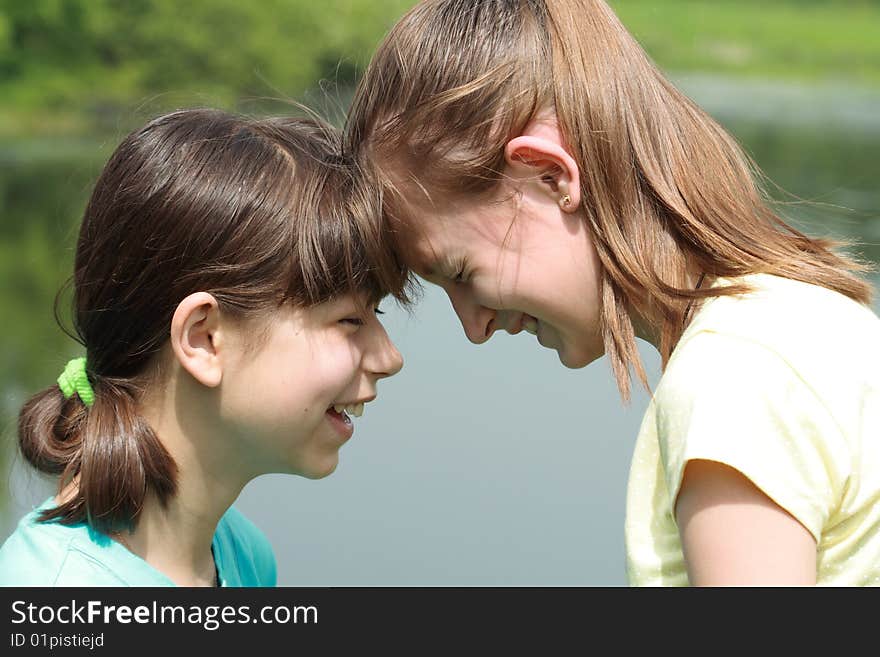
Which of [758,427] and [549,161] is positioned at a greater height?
[549,161]

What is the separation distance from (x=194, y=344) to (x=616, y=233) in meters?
0.47

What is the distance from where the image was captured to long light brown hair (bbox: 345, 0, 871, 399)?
1.33 m

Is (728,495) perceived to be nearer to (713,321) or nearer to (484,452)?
(713,321)

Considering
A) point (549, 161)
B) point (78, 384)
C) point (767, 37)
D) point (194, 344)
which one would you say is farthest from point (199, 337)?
point (767, 37)

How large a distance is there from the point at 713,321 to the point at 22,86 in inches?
424

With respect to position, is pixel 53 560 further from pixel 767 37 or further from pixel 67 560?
pixel 767 37

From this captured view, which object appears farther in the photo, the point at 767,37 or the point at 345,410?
the point at 767,37

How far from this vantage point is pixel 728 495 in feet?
3.70

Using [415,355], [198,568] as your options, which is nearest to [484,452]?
[415,355]

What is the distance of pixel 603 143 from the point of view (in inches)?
52.5

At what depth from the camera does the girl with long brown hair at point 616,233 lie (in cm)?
119

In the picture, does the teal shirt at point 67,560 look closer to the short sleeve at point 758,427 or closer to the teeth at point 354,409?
the teeth at point 354,409

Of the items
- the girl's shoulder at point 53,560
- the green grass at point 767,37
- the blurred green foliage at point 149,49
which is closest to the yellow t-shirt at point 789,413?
the girl's shoulder at point 53,560

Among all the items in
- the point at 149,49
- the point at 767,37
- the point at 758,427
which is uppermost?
the point at 767,37
